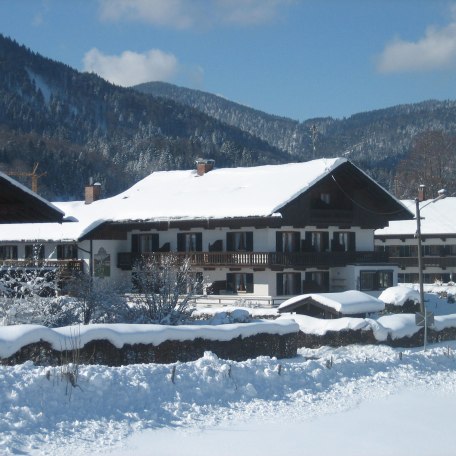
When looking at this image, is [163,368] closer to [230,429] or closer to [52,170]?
[230,429]

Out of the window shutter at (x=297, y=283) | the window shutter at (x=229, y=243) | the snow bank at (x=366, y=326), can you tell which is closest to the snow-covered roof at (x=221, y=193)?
the window shutter at (x=229, y=243)

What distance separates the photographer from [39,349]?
54.3 ft

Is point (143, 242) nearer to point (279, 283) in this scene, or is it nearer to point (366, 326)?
point (279, 283)

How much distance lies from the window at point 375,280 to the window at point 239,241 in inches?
270

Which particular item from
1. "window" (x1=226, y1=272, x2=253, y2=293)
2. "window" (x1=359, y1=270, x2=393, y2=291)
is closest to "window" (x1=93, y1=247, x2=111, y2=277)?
"window" (x1=226, y1=272, x2=253, y2=293)

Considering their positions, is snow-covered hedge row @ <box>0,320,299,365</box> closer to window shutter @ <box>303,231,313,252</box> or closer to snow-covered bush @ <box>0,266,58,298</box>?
snow-covered bush @ <box>0,266,58,298</box>

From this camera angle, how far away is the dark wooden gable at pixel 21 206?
19266 mm

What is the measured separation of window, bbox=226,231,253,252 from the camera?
4262cm

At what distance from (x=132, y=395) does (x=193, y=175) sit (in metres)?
37.2

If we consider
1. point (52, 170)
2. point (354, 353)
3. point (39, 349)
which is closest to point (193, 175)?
point (354, 353)

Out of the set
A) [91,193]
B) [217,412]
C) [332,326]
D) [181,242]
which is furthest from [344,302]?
[91,193]

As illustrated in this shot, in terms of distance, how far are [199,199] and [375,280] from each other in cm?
1082

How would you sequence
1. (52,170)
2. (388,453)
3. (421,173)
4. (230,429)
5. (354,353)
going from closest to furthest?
(388,453) < (230,429) < (354,353) < (421,173) < (52,170)

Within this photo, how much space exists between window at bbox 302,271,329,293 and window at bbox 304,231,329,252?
128 centimetres
